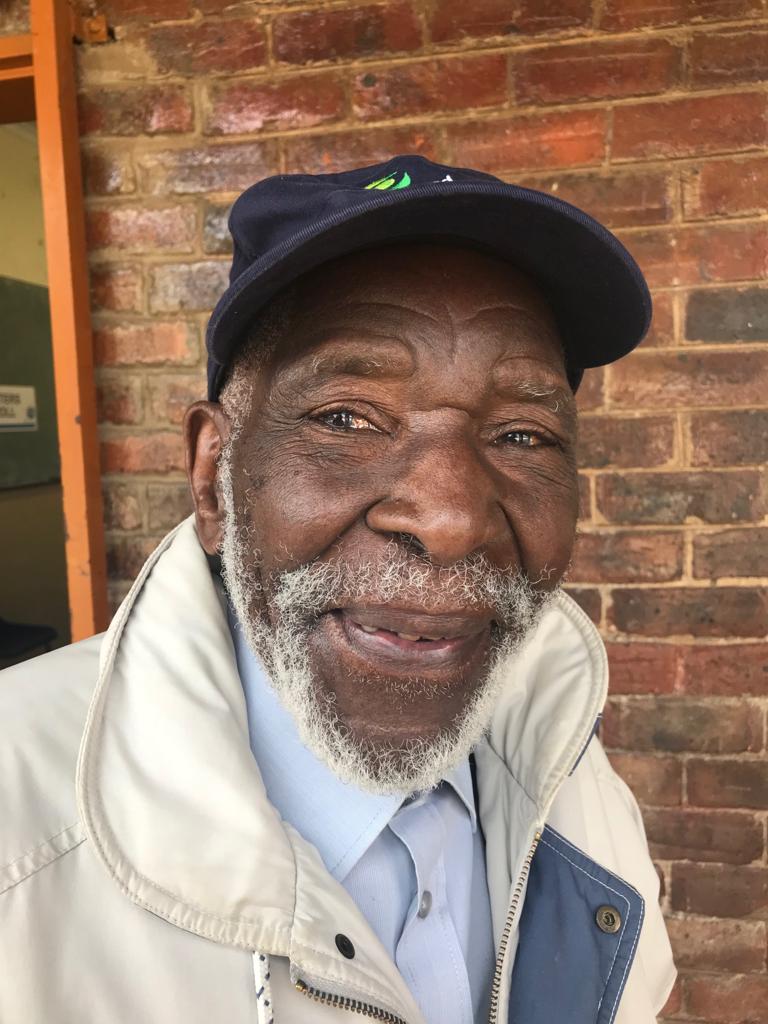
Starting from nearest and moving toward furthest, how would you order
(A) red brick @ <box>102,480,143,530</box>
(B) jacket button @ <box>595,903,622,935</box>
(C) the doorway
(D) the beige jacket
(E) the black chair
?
(D) the beige jacket
(B) jacket button @ <box>595,903,622,935</box>
(A) red brick @ <box>102,480,143,530</box>
(E) the black chair
(C) the doorway

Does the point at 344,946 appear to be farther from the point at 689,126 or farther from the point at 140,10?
the point at 140,10

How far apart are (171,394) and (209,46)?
0.98m

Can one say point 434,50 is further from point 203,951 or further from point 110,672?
point 203,951

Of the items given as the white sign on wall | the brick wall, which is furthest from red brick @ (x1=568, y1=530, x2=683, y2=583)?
the white sign on wall

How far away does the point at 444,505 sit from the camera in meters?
0.97

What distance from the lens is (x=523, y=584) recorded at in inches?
43.9

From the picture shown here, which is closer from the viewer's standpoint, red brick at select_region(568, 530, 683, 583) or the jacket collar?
the jacket collar

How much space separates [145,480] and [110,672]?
1.17 metres

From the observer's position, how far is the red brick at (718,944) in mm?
1967

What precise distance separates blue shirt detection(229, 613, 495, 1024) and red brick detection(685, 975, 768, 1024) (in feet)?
4.25

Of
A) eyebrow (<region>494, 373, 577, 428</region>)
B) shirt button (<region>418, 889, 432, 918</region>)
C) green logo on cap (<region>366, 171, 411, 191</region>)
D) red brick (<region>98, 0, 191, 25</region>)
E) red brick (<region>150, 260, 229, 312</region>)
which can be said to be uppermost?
red brick (<region>98, 0, 191, 25</region>)

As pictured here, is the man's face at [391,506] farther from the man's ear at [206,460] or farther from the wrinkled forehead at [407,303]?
the man's ear at [206,460]

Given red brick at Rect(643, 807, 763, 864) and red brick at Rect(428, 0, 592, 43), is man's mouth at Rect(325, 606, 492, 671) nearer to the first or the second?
red brick at Rect(643, 807, 763, 864)

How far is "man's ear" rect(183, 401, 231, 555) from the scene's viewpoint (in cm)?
122
